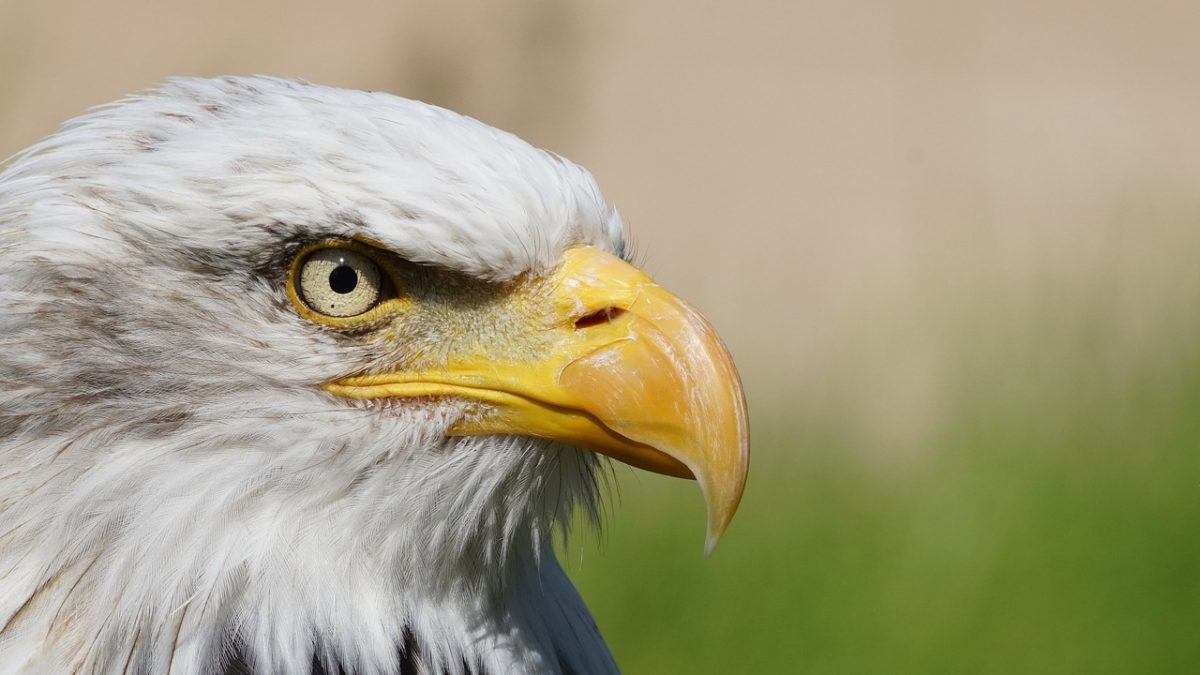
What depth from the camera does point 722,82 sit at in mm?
7797

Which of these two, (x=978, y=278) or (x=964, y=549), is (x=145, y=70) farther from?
(x=964, y=549)

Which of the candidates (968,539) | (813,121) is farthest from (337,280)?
(813,121)

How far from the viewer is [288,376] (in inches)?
83.6

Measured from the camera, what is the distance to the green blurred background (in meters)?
4.26

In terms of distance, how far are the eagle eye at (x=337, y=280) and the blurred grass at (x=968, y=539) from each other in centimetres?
208

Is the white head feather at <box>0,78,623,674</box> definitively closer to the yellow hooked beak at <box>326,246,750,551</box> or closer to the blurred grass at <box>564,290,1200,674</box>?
the yellow hooked beak at <box>326,246,750,551</box>

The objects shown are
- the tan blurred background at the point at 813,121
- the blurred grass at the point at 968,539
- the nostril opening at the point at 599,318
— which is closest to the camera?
the nostril opening at the point at 599,318

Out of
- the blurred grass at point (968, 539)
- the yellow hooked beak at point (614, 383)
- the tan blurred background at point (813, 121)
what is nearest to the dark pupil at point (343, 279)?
the yellow hooked beak at point (614, 383)

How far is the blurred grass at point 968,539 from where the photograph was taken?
417cm

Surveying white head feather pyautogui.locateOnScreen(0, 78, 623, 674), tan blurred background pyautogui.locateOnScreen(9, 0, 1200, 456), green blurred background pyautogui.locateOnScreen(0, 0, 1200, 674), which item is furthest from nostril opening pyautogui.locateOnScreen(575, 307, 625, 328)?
tan blurred background pyautogui.locateOnScreen(9, 0, 1200, 456)

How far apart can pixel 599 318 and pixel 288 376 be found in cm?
44

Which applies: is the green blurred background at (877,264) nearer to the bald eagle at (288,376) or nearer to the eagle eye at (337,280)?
the bald eagle at (288,376)

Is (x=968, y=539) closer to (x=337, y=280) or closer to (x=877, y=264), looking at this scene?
(x=877, y=264)

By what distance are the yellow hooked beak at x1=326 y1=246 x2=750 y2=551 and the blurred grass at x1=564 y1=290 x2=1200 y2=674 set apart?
1.99 m
